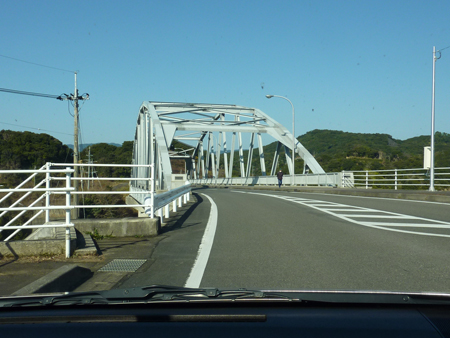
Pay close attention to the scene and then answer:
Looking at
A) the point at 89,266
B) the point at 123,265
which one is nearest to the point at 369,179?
the point at 123,265

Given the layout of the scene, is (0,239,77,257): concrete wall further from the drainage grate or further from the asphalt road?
the asphalt road

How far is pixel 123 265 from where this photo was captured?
5.57m

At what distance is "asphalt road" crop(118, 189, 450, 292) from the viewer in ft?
14.9

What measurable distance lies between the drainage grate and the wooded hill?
3608cm

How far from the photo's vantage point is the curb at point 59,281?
3951mm

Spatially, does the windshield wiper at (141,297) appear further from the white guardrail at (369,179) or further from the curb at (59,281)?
the white guardrail at (369,179)

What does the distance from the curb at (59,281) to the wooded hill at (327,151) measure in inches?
1460

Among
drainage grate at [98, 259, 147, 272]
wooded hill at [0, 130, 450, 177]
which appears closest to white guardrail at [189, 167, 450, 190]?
wooded hill at [0, 130, 450, 177]

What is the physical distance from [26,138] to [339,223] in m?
53.5

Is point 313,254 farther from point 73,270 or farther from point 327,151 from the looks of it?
point 327,151

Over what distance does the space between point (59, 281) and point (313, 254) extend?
340cm

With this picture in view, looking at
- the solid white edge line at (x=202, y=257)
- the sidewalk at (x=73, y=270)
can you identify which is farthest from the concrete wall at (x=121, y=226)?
the solid white edge line at (x=202, y=257)

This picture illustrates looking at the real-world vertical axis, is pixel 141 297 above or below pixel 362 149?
below

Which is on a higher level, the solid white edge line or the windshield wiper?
the windshield wiper
